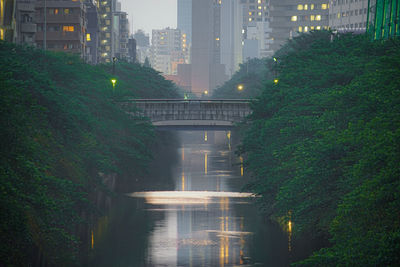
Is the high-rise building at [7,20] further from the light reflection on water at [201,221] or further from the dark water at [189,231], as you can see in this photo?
the dark water at [189,231]

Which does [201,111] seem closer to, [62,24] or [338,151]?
[62,24]

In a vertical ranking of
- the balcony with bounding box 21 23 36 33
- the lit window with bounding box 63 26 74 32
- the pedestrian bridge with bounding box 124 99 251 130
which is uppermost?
the lit window with bounding box 63 26 74 32

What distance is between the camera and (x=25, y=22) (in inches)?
4444

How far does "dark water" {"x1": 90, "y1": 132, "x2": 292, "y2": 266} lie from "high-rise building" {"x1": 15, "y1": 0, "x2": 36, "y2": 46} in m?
36.0

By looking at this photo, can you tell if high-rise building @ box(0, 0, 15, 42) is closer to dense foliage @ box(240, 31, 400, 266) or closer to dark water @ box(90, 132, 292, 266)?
dark water @ box(90, 132, 292, 266)

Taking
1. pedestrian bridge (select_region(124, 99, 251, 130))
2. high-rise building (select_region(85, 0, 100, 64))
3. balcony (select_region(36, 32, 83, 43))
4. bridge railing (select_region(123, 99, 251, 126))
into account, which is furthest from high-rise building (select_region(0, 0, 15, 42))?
high-rise building (select_region(85, 0, 100, 64))

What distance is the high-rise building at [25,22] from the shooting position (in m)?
111

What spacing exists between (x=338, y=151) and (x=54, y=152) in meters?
17.9

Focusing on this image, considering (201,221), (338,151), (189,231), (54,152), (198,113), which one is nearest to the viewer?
(338,151)

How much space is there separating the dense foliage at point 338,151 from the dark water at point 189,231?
10.2 ft

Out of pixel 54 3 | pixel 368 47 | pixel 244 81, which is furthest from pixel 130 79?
pixel 368 47

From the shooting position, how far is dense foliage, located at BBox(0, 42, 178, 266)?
35475 mm

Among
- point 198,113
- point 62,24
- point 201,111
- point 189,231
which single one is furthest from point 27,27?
point 189,231

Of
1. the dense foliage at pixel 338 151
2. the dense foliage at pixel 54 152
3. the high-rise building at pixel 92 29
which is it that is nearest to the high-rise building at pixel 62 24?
the high-rise building at pixel 92 29
